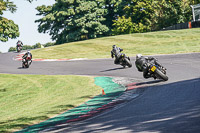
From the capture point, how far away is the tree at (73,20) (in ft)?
198

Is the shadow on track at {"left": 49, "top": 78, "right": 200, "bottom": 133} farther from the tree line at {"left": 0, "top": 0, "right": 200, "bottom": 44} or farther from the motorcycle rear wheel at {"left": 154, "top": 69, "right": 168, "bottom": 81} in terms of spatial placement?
the tree line at {"left": 0, "top": 0, "right": 200, "bottom": 44}

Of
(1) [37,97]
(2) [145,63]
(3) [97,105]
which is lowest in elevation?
(1) [37,97]

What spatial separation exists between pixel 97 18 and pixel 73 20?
557cm

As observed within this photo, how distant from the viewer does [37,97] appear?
12930 millimetres

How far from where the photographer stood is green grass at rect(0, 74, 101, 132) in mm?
9008

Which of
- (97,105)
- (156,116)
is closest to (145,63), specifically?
(97,105)

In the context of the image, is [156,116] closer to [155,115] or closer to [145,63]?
[155,115]

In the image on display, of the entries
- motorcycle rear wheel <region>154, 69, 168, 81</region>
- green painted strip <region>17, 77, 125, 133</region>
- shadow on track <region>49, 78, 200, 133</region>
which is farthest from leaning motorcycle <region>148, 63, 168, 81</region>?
shadow on track <region>49, 78, 200, 133</region>

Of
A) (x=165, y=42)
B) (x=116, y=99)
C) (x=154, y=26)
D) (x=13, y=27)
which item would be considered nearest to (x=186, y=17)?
(x=154, y=26)

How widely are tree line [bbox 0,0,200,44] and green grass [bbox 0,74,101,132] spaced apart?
42.0m

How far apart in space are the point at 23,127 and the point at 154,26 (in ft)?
177

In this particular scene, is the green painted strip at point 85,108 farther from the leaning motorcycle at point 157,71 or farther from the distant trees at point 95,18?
the distant trees at point 95,18

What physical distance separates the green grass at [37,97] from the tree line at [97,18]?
42.0m

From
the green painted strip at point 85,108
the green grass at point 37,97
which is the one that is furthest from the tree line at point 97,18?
the green painted strip at point 85,108
